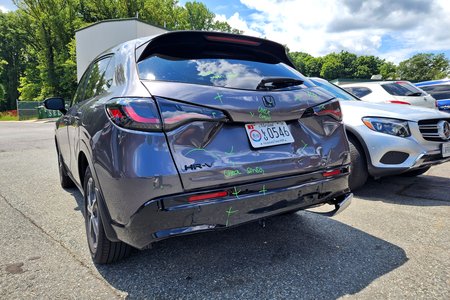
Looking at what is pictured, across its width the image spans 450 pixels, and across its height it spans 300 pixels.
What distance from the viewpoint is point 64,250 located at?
108 inches

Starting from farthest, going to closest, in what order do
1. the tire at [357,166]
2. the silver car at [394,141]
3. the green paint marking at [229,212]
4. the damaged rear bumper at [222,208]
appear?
the tire at [357,166] < the silver car at [394,141] < the green paint marking at [229,212] < the damaged rear bumper at [222,208]

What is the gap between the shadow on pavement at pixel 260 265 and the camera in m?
2.13

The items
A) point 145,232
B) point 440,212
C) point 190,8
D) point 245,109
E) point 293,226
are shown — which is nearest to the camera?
point 145,232

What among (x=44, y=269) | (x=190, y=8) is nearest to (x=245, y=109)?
(x=44, y=269)

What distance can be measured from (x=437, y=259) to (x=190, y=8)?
66010mm

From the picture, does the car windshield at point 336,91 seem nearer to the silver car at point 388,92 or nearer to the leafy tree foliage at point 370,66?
the silver car at point 388,92

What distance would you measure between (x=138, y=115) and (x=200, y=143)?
0.38 m

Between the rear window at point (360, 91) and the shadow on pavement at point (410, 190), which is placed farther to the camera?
the rear window at point (360, 91)

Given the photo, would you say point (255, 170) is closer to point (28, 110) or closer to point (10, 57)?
point (28, 110)

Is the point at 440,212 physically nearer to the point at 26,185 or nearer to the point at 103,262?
the point at 103,262

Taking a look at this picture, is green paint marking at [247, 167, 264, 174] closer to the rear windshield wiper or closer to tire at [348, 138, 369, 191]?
the rear windshield wiper

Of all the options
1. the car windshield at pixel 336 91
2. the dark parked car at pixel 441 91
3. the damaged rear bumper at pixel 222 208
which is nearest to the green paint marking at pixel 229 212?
the damaged rear bumper at pixel 222 208

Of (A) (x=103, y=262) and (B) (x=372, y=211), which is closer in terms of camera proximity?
(A) (x=103, y=262)

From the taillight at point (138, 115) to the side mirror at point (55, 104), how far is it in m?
2.45
